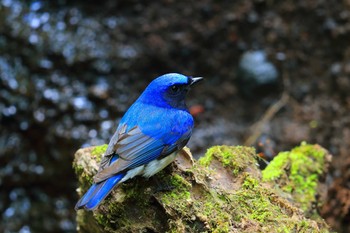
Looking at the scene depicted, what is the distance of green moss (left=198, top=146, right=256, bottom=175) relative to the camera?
4.58 meters

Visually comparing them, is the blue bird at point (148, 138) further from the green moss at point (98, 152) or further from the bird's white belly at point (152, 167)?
the green moss at point (98, 152)

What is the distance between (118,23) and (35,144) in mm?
2220

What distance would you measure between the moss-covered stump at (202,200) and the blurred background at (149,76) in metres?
2.75

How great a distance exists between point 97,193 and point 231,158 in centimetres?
129

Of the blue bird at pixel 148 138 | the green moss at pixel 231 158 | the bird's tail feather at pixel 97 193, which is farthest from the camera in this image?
the green moss at pixel 231 158

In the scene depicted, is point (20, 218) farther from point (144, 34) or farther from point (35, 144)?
point (144, 34)

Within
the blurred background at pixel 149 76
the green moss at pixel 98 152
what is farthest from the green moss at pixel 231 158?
the blurred background at pixel 149 76

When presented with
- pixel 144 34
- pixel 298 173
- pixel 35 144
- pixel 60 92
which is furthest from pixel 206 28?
pixel 298 173

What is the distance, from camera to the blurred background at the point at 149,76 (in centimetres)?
749

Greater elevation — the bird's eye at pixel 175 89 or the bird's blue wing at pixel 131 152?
the bird's eye at pixel 175 89

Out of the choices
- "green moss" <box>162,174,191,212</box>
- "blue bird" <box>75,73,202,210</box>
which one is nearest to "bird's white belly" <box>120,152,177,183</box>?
"blue bird" <box>75,73,202,210</box>

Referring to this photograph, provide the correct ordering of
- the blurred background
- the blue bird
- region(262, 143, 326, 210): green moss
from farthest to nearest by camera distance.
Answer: the blurred background → region(262, 143, 326, 210): green moss → the blue bird

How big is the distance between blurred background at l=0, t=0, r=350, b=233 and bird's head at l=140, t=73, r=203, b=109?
9.51ft

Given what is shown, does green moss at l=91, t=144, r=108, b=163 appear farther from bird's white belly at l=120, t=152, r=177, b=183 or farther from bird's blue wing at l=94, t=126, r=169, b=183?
bird's white belly at l=120, t=152, r=177, b=183
